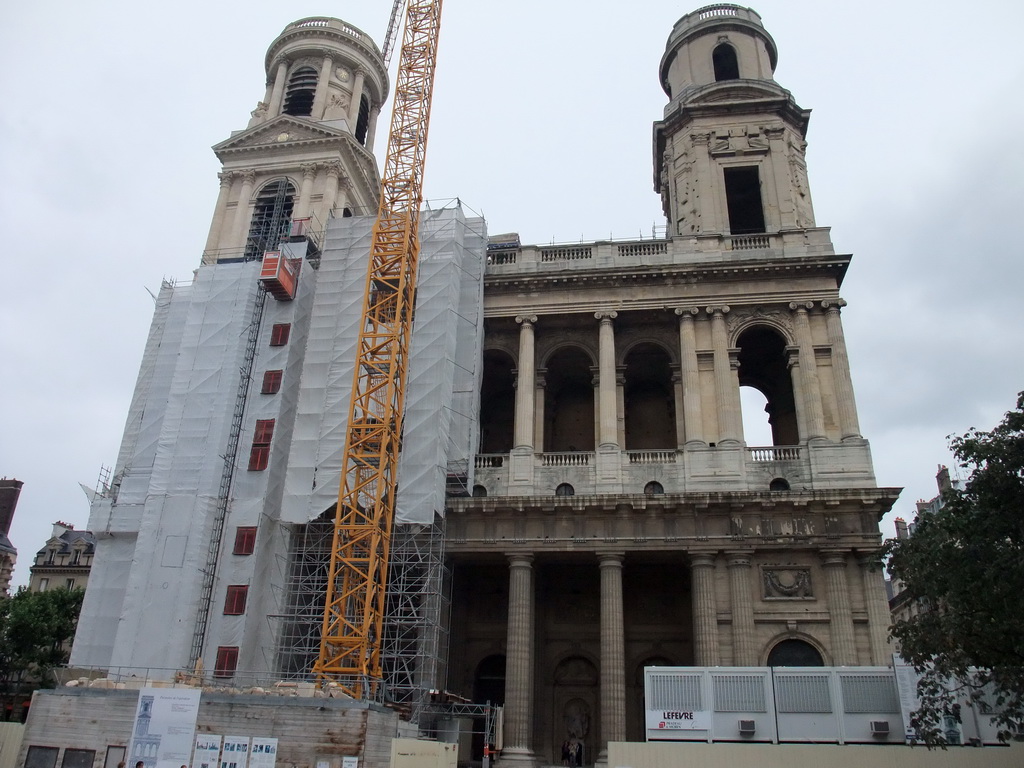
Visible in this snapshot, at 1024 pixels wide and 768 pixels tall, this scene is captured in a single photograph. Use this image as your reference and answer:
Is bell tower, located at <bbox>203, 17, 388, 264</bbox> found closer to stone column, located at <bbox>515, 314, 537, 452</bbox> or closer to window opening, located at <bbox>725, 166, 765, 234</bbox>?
stone column, located at <bbox>515, 314, 537, 452</bbox>

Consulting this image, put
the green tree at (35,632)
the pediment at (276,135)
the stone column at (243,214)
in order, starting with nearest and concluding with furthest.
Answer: the stone column at (243,214) < the pediment at (276,135) < the green tree at (35,632)

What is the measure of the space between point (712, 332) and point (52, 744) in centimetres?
2686

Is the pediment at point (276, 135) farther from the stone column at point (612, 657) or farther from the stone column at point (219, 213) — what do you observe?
the stone column at point (612, 657)

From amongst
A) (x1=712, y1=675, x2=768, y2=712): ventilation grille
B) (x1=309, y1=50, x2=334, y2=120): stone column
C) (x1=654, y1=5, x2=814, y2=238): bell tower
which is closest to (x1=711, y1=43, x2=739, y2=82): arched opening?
(x1=654, y1=5, x2=814, y2=238): bell tower

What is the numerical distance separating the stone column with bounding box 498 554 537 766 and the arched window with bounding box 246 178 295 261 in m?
20.3

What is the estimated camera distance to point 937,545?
19.4 metres

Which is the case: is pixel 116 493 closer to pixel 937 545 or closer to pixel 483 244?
pixel 483 244

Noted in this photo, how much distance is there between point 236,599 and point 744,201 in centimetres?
3077

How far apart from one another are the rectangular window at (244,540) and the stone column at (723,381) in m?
18.7

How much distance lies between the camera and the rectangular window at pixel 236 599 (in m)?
31.5

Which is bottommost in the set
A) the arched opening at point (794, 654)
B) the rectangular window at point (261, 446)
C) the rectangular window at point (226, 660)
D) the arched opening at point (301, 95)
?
the rectangular window at point (226, 660)

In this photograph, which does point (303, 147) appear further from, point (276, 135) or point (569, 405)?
point (569, 405)

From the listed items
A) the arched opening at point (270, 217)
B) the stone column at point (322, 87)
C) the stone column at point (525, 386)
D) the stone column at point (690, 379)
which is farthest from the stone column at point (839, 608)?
the stone column at point (322, 87)

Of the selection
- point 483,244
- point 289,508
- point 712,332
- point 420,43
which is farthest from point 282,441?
point 420,43
